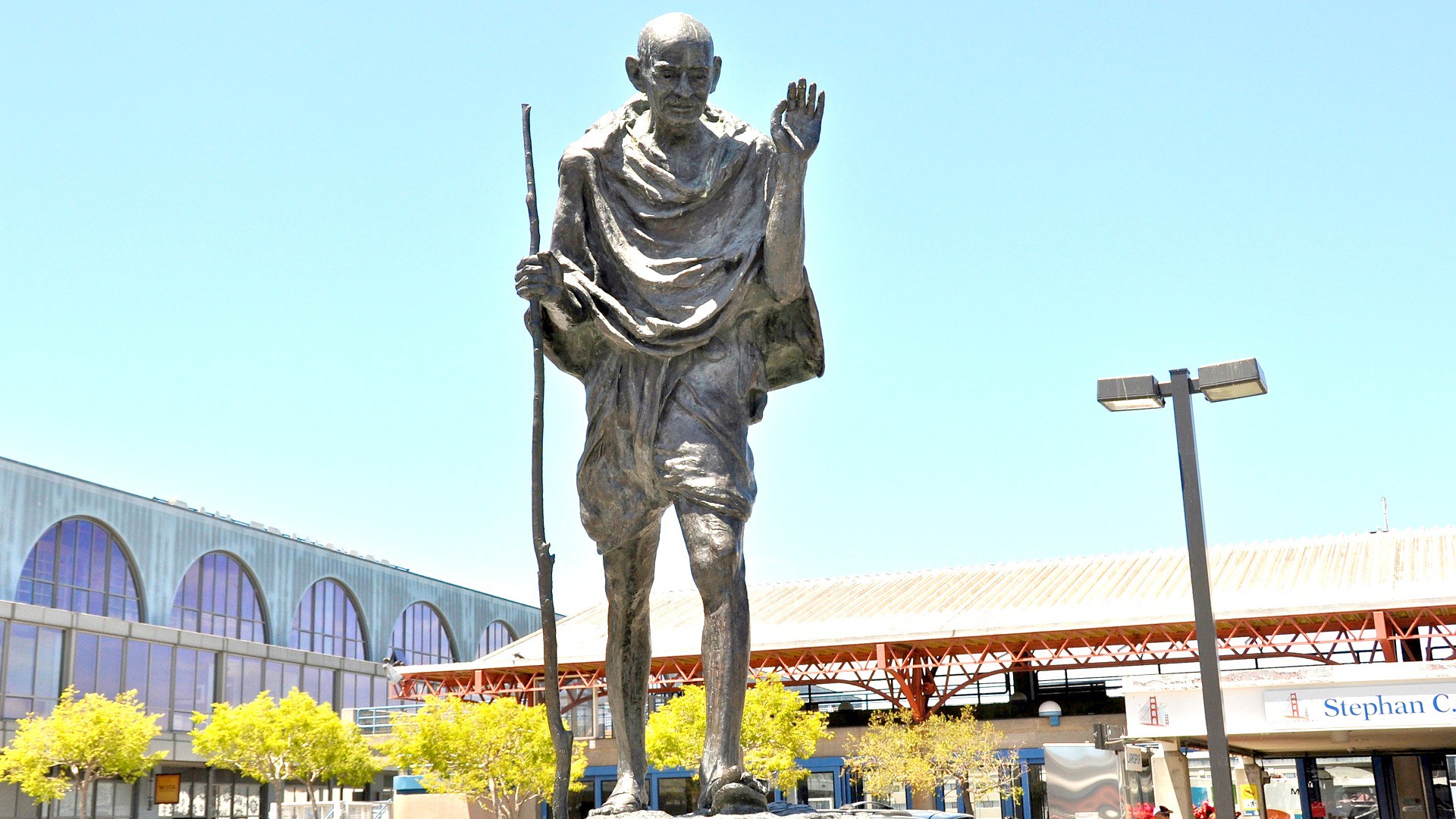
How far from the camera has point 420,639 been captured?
62812 mm

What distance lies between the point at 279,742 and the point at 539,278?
3874 cm

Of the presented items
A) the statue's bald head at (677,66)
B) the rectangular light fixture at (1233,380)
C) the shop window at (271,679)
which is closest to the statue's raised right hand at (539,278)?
the statue's bald head at (677,66)

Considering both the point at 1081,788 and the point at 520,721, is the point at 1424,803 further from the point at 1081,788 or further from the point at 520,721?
the point at 520,721

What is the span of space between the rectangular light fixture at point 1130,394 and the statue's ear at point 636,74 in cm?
826

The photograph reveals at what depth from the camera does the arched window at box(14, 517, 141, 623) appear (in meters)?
41.1

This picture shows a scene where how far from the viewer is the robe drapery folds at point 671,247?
424 centimetres

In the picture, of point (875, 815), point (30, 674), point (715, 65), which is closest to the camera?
point (875, 815)

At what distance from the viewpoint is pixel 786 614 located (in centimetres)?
4275

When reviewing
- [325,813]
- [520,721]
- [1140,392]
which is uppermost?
[1140,392]

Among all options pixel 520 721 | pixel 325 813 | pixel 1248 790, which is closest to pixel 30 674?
pixel 325 813

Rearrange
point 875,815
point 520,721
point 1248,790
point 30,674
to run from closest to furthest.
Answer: point 875,815
point 1248,790
point 520,721
point 30,674

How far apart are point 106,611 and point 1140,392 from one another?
1584 inches

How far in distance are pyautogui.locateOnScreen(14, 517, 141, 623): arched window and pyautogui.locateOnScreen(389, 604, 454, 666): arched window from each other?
52.8 ft

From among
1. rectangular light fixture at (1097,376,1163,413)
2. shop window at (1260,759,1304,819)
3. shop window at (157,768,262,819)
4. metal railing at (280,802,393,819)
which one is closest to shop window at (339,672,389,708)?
shop window at (157,768,262,819)
